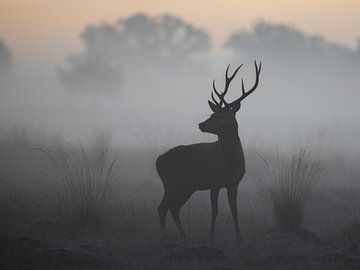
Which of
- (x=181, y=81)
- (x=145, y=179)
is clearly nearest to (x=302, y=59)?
(x=181, y=81)

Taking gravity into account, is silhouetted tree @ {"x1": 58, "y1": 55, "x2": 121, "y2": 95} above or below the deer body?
above

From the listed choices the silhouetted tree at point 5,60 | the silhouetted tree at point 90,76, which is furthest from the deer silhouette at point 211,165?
the silhouetted tree at point 5,60

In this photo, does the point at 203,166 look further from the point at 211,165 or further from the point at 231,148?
the point at 231,148

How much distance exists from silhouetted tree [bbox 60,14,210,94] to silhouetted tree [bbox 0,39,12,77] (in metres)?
8.78

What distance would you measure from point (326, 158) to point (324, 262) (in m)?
14.3

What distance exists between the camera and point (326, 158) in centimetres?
2320

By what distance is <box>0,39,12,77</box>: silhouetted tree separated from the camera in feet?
265

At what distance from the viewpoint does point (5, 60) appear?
8131cm

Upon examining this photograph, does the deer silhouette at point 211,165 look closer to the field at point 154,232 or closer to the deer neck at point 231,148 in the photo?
the deer neck at point 231,148

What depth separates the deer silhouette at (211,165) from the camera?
436 inches

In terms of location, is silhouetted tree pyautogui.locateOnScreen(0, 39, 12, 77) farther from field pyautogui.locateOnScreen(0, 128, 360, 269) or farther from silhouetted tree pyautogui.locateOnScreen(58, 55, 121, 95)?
field pyautogui.locateOnScreen(0, 128, 360, 269)

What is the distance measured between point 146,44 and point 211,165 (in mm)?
78693

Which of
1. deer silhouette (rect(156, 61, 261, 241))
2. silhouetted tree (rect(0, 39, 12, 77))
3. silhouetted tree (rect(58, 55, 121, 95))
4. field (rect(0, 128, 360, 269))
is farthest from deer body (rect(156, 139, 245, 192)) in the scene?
silhouetted tree (rect(0, 39, 12, 77))

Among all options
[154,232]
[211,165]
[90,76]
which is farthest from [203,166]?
[90,76]
